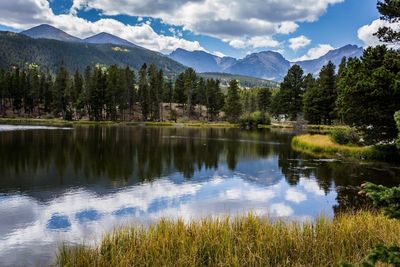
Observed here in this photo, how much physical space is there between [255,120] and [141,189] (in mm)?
106326

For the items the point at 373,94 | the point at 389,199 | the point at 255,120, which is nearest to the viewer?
the point at 389,199

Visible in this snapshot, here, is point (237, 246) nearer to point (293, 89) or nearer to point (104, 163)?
point (104, 163)

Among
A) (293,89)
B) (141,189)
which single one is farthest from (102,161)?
(293,89)

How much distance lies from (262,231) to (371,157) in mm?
35710

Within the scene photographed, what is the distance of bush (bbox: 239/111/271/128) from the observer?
433 ft

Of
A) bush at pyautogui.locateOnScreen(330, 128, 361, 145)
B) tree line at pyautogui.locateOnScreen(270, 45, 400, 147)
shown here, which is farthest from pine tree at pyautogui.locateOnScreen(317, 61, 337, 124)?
tree line at pyautogui.locateOnScreen(270, 45, 400, 147)

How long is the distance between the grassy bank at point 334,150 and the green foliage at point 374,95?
138 centimetres

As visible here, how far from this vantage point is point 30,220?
20.0 meters

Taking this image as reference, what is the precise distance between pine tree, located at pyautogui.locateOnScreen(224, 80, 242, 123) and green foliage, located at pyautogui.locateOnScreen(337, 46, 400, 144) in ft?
321

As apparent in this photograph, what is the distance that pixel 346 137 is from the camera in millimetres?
53125

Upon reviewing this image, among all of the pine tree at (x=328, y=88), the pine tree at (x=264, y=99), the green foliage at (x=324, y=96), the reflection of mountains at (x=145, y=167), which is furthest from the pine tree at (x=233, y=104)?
the reflection of mountains at (x=145, y=167)

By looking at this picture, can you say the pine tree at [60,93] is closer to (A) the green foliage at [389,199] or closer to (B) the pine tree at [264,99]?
(B) the pine tree at [264,99]

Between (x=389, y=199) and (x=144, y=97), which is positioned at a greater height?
(x=144, y=97)

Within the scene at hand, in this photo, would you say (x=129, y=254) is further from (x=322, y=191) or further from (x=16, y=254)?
(x=322, y=191)
